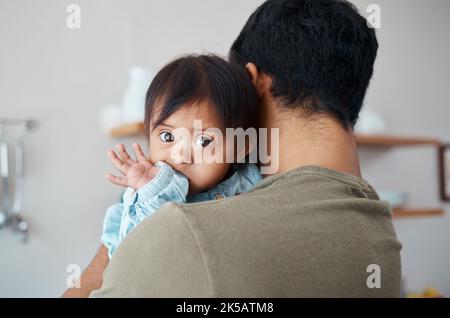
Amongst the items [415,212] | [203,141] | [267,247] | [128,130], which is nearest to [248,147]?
[203,141]

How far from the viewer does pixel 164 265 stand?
0.54 m

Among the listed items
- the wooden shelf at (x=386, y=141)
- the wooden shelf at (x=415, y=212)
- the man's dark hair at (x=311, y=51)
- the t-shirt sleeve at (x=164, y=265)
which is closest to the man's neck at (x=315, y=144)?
the man's dark hair at (x=311, y=51)

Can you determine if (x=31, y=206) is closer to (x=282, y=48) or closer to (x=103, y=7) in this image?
(x=103, y=7)

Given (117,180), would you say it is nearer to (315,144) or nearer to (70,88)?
(315,144)

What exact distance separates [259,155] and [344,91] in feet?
0.61

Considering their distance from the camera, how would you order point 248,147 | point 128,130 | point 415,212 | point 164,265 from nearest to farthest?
point 164,265 < point 248,147 < point 128,130 < point 415,212

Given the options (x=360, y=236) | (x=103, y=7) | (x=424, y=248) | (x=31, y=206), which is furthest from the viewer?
(x=424, y=248)

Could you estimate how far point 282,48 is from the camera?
0.79 metres

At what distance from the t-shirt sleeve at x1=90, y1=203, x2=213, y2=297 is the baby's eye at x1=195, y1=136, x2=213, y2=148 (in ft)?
0.79

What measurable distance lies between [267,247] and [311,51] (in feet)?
1.16

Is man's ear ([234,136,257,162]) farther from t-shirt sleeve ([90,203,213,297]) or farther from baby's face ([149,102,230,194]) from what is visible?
t-shirt sleeve ([90,203,213,297])

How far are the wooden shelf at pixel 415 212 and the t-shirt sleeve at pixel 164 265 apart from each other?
2.05m
